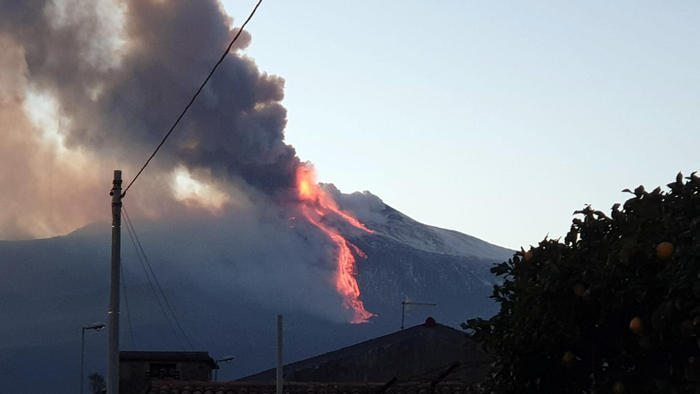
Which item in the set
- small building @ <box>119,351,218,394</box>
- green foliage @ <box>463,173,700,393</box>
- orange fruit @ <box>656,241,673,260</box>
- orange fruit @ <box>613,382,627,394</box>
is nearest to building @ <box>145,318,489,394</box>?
small building @ <box>119,351,218,394</box>

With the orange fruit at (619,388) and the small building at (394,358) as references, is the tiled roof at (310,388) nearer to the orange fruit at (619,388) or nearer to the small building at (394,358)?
the small building at (394,358)

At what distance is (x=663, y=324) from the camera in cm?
1594

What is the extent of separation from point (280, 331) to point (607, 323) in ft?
48.9

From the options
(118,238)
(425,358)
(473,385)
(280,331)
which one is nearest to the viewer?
(118,238)

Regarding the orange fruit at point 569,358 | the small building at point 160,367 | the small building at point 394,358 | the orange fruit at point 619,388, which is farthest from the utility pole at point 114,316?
the small building at point 160,367

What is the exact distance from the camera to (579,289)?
17.6 metres

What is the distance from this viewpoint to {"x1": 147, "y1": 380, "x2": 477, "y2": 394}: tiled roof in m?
41.0

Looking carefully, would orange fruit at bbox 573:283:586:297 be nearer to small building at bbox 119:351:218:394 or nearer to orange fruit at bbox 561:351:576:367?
orange fruit at bbox 561:351:576:367

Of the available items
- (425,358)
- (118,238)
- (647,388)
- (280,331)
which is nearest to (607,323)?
(647,388)

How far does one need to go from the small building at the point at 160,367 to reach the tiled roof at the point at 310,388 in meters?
30.1

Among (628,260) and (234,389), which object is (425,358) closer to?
(234,389)

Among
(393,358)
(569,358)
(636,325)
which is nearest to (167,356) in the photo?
(393,358)

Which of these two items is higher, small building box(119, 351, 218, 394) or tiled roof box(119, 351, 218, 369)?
tiled roof box(119, 351, 218, 369)

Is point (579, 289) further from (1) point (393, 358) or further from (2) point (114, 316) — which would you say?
(1) point (393, 358)
